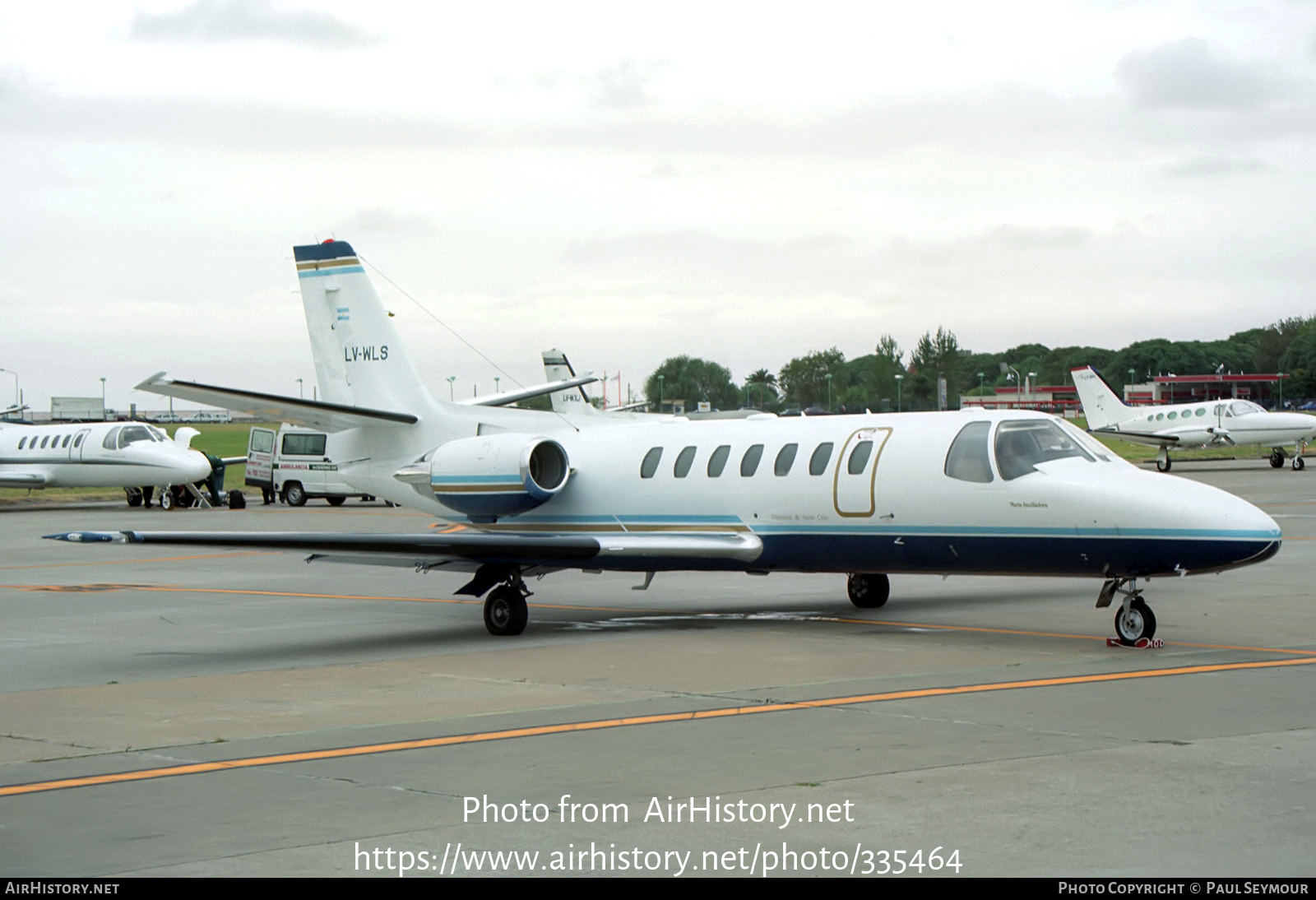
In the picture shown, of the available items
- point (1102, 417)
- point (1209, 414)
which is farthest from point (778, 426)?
point (1102, 417)

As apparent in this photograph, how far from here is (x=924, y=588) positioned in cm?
1881

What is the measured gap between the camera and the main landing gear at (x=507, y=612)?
14992mm

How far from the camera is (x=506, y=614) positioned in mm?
15000

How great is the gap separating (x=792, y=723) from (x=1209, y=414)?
166 ft

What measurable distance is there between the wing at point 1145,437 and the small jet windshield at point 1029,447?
4487 cm

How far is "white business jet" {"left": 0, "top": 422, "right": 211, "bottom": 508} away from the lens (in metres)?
41.3

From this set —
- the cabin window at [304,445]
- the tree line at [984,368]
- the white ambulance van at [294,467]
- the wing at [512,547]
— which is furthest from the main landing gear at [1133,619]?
the tree line at [984,368]

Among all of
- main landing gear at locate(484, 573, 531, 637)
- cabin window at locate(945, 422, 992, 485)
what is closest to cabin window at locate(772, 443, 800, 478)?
cabin window at locate(945, 422, 992, 485)

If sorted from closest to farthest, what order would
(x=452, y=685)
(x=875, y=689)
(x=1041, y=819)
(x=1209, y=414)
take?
(x=1041, y=819), (x=875, y=689), (x=452, y=685), (x=1209, y=414)

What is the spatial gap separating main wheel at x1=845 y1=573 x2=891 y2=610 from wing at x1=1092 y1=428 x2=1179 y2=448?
42.8 meters

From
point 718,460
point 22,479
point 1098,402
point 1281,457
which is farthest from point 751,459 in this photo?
point 1098,402

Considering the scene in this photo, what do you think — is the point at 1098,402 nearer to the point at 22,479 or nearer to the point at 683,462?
the point at 22,479

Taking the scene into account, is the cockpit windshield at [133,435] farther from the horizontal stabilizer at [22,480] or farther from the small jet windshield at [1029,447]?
the small jet windshield at [1029,447]
